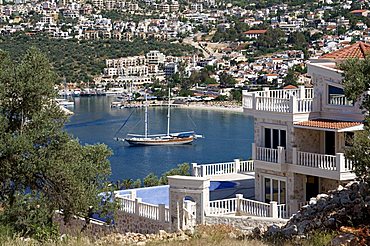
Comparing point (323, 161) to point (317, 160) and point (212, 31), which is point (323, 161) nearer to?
point (317, 160)

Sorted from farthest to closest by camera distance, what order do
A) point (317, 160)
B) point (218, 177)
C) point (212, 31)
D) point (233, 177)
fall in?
point (212, 31), point (233, 177), point (218, 177), point (317, 160)

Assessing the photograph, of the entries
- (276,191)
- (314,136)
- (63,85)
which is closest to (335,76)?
(314,136)

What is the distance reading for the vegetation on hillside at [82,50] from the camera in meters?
116

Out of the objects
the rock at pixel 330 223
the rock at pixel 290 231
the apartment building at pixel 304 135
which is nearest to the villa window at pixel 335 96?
the apartment building at pixel 304 135

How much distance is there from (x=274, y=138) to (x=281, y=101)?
29.1 inches

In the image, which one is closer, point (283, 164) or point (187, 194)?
point (187, 194)

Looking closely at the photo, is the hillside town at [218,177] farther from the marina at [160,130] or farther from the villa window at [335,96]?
the marina at [160,130]

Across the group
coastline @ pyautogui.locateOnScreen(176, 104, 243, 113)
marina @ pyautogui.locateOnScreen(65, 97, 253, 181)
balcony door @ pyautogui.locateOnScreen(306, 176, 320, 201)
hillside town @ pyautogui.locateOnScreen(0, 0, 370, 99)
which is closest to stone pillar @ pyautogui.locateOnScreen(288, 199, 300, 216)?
balcony door @ pyautogui.locateOnScreen(306, 176, 320, 201)

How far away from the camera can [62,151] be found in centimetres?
1066

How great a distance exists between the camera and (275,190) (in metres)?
14.5

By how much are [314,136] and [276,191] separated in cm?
119

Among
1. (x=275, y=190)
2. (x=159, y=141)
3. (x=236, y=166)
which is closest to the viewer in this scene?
(x=275, y=190)

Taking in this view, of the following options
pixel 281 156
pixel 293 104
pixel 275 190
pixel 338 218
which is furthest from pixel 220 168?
pixel 338 218

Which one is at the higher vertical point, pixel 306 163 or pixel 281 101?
pixel 281 101
